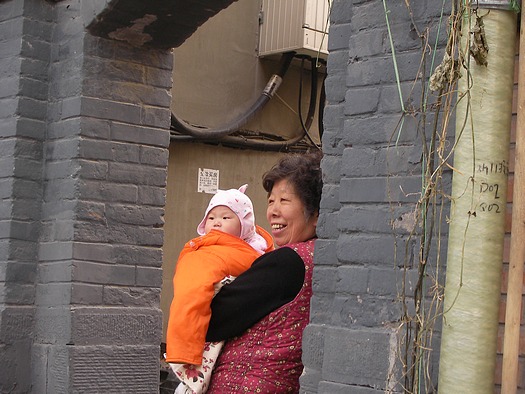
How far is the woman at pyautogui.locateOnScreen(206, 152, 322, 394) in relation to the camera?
3605 mm

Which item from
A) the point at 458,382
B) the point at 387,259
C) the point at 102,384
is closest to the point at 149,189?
the point at 102,384

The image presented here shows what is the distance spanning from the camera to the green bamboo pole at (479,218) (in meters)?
2.51

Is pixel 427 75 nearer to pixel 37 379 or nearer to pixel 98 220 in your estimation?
pixel 98 220

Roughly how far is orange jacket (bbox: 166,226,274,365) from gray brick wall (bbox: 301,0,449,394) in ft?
1.17

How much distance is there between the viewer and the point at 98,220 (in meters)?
5.35

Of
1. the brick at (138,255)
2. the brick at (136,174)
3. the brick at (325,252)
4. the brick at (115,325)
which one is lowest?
the brick at (115,325)

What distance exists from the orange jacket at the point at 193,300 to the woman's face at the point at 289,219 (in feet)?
0.72

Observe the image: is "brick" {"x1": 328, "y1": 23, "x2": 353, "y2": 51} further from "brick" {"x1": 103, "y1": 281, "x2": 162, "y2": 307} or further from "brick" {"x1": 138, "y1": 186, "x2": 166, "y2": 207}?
"brick" {"x1": 103, "y1": 281, "x2": 162, "y2": 307}

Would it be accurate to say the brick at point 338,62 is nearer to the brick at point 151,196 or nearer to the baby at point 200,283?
the baby at point 200,283

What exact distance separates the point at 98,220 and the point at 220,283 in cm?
187

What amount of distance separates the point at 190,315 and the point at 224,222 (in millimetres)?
543

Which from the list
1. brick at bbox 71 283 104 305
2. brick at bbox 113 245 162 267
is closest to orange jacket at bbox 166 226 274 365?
brick at bbox 71 283 104 305

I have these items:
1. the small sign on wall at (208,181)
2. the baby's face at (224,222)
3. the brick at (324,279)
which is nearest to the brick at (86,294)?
the baby's face at (224,222)

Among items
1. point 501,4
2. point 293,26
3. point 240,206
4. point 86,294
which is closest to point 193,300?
point 240,206
